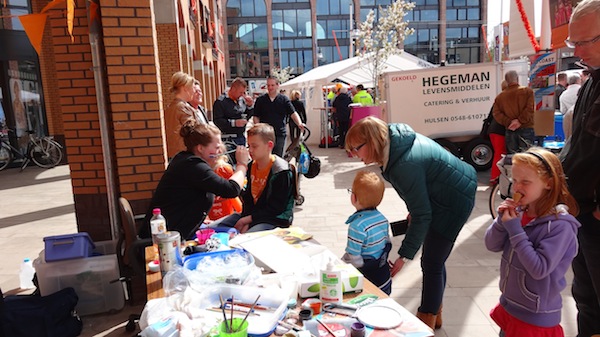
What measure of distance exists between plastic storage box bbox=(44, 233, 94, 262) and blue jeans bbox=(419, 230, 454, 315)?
107 inches

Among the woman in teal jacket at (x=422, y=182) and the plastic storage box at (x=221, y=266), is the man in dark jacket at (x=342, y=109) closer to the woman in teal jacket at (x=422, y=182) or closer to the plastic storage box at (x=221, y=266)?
the woman in teal jacket at (x=422, y=182)

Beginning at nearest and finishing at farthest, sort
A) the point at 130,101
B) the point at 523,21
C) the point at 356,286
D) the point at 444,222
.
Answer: the point at 356,286 < the point at 444,222 < the point at 130,101 < the point at 523,21

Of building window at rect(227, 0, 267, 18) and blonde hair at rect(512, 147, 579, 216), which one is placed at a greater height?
building window at rect(227, 0, 267, 18)

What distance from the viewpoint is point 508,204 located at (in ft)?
6.74

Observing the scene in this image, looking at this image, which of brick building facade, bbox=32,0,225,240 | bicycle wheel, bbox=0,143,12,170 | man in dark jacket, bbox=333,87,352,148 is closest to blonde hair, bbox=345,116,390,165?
brick building facade, bbox=32,0,225,240

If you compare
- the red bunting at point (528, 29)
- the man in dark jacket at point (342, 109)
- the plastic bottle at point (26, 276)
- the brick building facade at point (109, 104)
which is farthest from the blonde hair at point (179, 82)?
the man in dark jacket at point (342, 109)

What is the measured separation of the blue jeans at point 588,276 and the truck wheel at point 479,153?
268 inches

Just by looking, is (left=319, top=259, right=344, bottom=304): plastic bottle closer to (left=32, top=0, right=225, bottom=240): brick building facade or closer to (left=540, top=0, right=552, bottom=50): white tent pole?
(left=32, top=0, right=225, bottom=240): brick building facade

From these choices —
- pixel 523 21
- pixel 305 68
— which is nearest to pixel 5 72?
pixel 523 21

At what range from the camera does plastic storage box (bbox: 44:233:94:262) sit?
138 inches

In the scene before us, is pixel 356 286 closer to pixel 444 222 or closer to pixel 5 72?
pixel 444 222

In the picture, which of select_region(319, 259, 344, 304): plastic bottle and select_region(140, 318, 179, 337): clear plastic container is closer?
select_region(140, 318, 179, 337): clear plastic container

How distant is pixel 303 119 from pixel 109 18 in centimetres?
734

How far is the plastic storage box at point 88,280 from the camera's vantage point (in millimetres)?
3518
